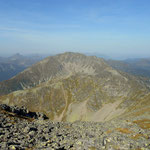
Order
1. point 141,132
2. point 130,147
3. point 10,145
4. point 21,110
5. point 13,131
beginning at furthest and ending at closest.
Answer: point 21,110 < point 141,132 < point 13,131 < point 130,147 < point 10,145

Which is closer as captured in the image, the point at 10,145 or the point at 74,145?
the point at 10,145

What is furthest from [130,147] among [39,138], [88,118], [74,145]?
[88,118]

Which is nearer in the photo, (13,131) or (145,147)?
(145,147)

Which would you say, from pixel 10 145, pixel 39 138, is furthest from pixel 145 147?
pixel 10 145

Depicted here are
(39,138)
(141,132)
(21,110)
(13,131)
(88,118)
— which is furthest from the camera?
(88,118)

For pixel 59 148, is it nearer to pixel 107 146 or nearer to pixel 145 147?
pixel 107 146

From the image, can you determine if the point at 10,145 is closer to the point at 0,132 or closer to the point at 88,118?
the point at 0,132

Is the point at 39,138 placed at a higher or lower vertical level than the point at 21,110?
higher

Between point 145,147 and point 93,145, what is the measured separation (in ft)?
36.4

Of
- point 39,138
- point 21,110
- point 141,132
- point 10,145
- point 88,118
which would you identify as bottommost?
point 88,118

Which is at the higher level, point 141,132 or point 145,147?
point 145,147

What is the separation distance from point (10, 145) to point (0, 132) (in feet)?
28.2

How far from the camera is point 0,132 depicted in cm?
3002

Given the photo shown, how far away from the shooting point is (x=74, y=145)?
88.7 ft
